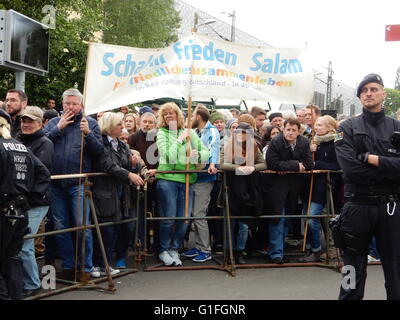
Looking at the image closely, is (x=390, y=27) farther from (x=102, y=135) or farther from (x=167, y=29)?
(x=167, y=29)

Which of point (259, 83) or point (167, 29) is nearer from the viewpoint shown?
point (259, 83)

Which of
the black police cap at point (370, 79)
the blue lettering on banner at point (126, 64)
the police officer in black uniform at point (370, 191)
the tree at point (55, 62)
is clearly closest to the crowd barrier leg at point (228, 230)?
the blue lettering on banner at point (126, 64)

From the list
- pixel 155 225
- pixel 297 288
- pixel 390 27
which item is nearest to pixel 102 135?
pixel 155 225

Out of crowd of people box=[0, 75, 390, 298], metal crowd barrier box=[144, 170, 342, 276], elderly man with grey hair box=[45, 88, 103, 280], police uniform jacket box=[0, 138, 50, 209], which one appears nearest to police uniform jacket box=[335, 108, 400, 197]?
crowd of people box=[0, 75, 390, 298]

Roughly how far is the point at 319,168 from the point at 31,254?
12.8ft

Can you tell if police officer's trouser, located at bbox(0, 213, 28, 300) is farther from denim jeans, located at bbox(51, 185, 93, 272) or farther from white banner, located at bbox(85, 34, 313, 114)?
white banner, located at bbox(85, 34, 313, 114)

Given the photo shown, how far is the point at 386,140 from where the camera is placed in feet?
14.3

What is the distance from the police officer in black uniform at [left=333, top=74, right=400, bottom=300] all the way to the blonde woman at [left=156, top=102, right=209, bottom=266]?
2580 millimetres

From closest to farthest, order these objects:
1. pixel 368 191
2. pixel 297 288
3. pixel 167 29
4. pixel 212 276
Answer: pixel 368 191
pixel 297 288
pixel 212 276
pixel 167 29

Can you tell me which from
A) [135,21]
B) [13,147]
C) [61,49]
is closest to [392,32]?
[13,147]

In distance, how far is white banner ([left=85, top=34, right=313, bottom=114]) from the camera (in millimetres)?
6395

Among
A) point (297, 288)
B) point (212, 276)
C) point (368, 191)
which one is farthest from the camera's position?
point (212, 276)

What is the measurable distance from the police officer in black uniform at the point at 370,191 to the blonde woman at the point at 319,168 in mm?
2533
